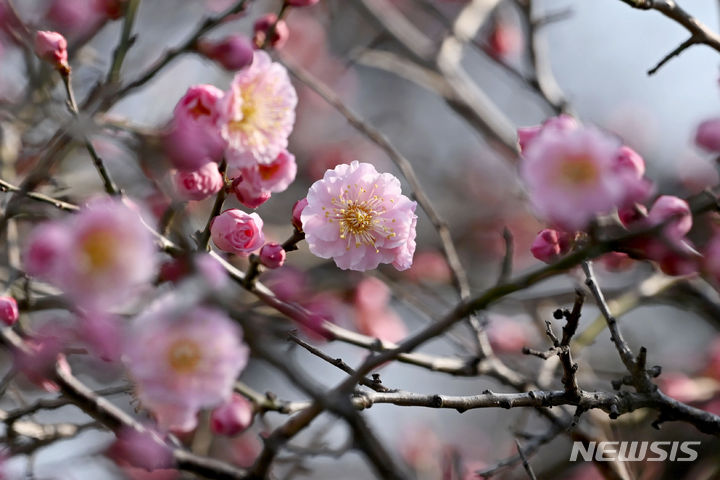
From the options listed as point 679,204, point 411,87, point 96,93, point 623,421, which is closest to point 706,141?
point 679,204

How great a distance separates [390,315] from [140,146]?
207 centimetres

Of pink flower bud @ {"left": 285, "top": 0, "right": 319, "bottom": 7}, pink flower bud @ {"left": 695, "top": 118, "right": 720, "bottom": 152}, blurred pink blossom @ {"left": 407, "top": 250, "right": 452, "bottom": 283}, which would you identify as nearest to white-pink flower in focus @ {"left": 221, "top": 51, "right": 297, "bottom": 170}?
pink flower bud @ {"left": 285, "top": 0, "right": 319, "bottom": 7}

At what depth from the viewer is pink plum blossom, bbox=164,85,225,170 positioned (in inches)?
52.4

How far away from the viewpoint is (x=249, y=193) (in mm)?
1534

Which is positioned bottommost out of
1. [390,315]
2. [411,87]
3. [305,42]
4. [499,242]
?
[390,315]

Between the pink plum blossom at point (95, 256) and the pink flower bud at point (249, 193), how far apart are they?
0.40 m

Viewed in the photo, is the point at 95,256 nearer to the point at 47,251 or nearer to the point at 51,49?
the point at 47,251

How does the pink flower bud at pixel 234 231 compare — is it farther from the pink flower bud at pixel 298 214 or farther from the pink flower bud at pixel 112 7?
the pink flower bud at pixel 112 7

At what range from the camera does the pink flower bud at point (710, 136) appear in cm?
159

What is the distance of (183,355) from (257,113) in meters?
0.66

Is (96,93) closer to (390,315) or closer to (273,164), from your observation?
(273,164)

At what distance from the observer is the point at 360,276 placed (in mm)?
3146

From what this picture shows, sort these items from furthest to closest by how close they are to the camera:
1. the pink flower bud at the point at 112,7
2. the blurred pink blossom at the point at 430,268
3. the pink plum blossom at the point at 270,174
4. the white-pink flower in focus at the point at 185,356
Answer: the blurred pink blossom at the point at 430,268
the pink flower bud at the point at 112,7
the pink plum blossom at the point at 270,174
the white-pink flower in focus at the point at 185,356

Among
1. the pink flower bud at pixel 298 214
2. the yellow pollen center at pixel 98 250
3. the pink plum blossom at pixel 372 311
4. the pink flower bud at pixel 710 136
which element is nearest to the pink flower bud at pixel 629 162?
the pink flower bud at pixel 710 136
